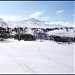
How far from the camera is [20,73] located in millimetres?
5918

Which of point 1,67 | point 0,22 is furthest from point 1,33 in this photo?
point 1,67

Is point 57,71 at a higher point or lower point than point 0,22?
lower

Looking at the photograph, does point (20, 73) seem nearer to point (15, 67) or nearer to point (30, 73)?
point (30, 73)

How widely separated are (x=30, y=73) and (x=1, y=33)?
21.8 metres

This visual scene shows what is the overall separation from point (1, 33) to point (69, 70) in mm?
21670

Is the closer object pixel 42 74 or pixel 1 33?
pixel 42 74

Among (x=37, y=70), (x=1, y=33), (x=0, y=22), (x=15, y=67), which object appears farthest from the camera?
(x=0, y=22)

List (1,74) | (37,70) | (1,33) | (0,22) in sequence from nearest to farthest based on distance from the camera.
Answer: (1,74) → (37,70) → (1,33) → (0,22)

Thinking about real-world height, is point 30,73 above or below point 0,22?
below

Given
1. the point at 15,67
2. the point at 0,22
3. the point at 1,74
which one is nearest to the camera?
the point at 1,74

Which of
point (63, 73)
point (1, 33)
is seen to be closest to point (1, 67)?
point (63, 73)

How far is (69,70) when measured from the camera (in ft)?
21.4

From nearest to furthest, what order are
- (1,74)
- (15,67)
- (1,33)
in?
(1,74)
(15,67)
(1,33)

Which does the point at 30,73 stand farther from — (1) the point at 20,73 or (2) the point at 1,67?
(2) the point at 1,67
